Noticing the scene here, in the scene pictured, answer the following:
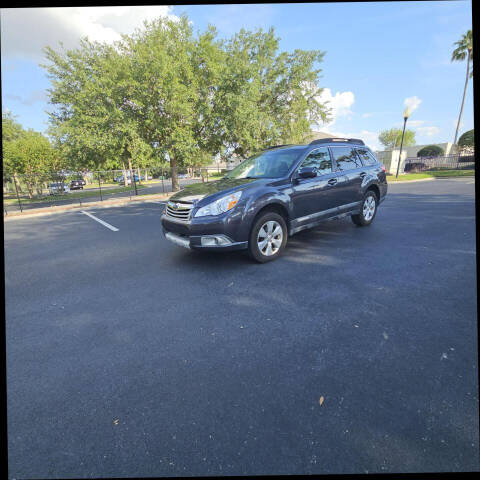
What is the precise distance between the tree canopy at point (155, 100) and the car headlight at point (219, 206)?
1595 cm

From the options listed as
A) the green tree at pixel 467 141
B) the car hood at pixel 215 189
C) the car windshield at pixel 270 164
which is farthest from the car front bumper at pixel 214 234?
the green tree at pixel 467 141

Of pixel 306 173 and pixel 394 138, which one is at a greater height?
pixel 394 138

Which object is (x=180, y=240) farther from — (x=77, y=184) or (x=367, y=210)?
(x=77, y=184)

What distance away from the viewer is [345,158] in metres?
5.72

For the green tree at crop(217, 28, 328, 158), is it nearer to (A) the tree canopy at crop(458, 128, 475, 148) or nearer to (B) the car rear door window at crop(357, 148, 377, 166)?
(B) the car rear door window at crop(357, 148, 377, 166)

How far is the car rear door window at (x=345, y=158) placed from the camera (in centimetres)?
552

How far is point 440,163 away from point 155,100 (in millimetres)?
33186

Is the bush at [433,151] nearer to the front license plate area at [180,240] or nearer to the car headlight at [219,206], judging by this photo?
the car headlight at [219,206]

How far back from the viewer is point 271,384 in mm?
2088

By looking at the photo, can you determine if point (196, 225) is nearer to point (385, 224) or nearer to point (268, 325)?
point (268, 325)

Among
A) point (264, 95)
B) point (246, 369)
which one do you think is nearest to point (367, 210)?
point (246, 369)

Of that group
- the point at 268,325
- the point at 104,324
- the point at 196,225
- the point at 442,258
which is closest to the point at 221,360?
the point at 268,325

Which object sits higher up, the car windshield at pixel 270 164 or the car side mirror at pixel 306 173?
the car windshield at pixel 270 164

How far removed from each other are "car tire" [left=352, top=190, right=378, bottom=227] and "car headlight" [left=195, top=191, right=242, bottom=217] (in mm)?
3490
